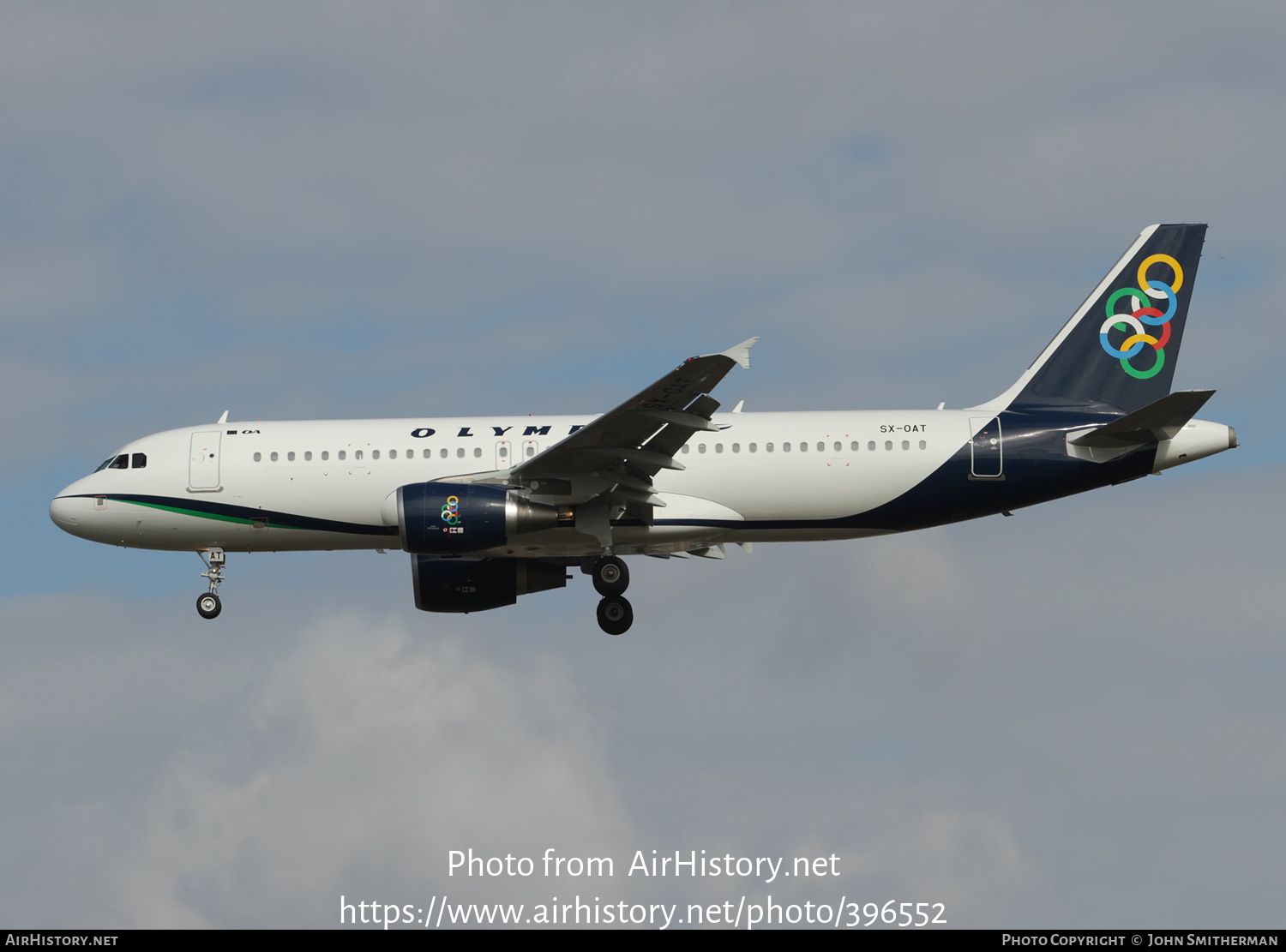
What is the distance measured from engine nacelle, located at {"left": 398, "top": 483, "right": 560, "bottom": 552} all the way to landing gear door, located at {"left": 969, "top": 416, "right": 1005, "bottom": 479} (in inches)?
349

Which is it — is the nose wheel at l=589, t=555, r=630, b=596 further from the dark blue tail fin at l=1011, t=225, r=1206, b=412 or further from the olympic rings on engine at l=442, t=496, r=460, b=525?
the dark blue tail fin at l=1011, t=225, r=1206, b=412

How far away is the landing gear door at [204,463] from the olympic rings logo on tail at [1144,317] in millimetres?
18806

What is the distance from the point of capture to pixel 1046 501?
1293 inches

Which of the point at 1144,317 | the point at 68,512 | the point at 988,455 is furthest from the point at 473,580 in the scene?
the point at 1144,317

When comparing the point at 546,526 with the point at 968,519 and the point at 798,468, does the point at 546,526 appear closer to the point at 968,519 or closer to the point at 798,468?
the point at 798,468

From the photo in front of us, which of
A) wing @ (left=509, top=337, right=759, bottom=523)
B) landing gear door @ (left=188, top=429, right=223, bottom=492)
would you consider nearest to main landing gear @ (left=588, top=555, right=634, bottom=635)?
wing @ (left=509, top=337, right=759, bottom=523)

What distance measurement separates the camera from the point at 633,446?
31.3 metres

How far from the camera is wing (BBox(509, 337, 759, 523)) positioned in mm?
29359

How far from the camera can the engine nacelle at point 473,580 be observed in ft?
116

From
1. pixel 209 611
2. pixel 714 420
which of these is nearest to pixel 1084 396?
pixel 714 420

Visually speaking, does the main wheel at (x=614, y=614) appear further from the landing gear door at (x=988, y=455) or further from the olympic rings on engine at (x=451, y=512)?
the landing gear door at (x=988, y=455)

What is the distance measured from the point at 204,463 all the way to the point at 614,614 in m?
9.15

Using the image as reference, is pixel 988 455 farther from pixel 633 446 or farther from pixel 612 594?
pixel 612 594

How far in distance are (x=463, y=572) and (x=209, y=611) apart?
213 inches
